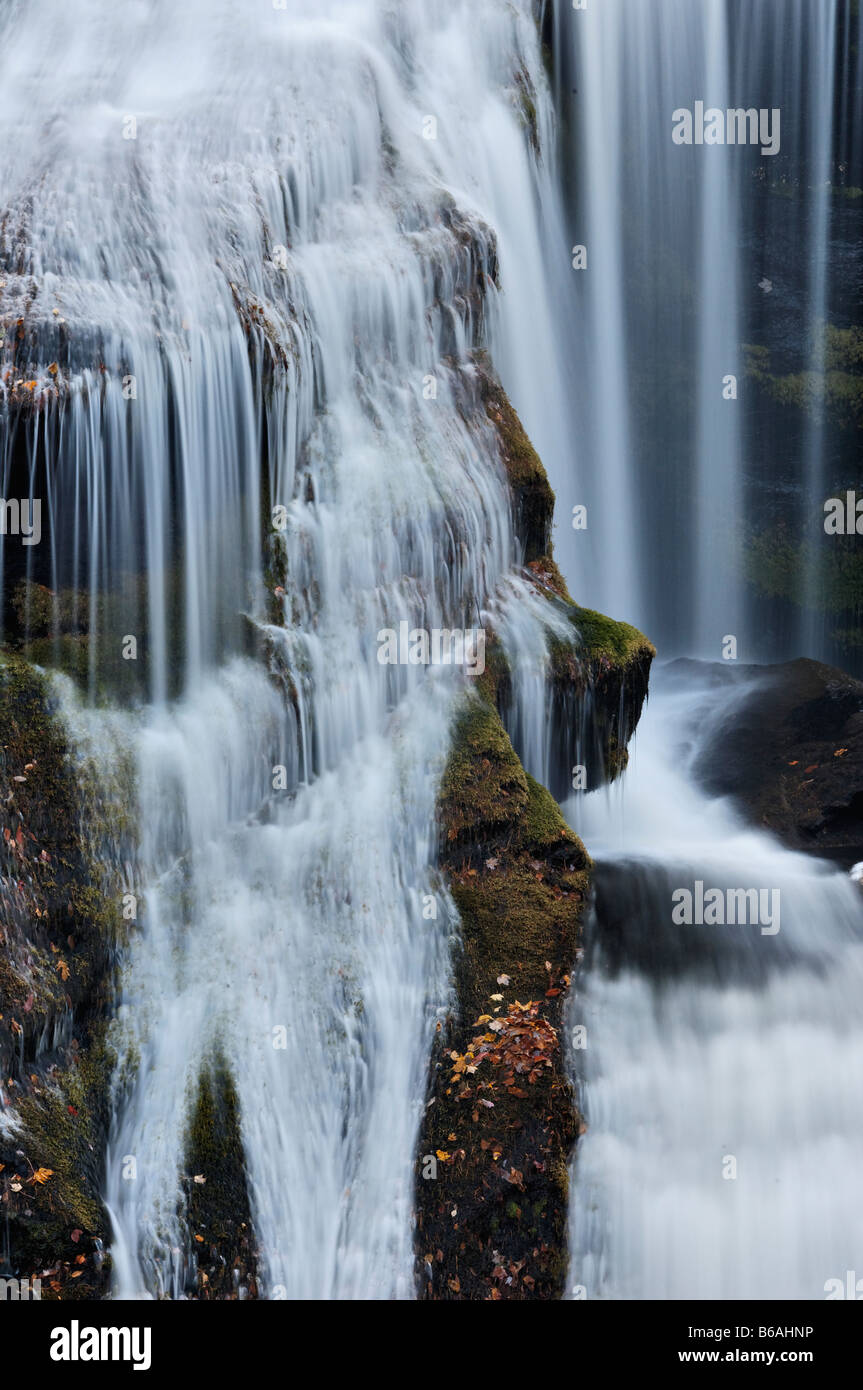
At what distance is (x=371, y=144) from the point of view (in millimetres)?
9359

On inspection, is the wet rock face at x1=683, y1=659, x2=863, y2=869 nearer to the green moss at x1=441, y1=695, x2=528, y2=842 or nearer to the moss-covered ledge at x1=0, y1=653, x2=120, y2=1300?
the green moss at x1=441, y1=695, x2=528, y2=842

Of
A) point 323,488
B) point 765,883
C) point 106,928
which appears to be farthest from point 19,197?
point 765,883

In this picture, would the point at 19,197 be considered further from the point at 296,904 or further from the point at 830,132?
the point at 830,132

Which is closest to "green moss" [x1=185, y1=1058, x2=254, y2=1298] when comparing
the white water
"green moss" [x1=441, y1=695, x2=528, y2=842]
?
the white water

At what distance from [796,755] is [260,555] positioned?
5.11 meters

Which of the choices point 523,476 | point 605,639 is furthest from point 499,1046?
point 523,476

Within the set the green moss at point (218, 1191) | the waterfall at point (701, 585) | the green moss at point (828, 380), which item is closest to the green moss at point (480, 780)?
the waterfall at point (701, 585)

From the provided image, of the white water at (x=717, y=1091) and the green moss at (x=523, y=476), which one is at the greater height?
the green moss at (x=523, y=476)

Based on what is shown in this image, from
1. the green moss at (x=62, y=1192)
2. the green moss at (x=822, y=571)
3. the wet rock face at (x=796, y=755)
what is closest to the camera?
the green moss at (x=62, y=1192)

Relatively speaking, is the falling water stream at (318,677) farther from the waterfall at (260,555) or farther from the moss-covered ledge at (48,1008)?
the moss-covered ledge at (48,1008)

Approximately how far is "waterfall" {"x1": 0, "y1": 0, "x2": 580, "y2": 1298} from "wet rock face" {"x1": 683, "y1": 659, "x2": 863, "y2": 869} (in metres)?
2.98

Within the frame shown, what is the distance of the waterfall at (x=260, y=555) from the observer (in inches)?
265

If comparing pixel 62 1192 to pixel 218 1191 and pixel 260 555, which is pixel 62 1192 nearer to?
pixel 218 1191

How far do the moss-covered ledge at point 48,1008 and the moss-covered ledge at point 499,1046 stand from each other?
1720 millimetres
